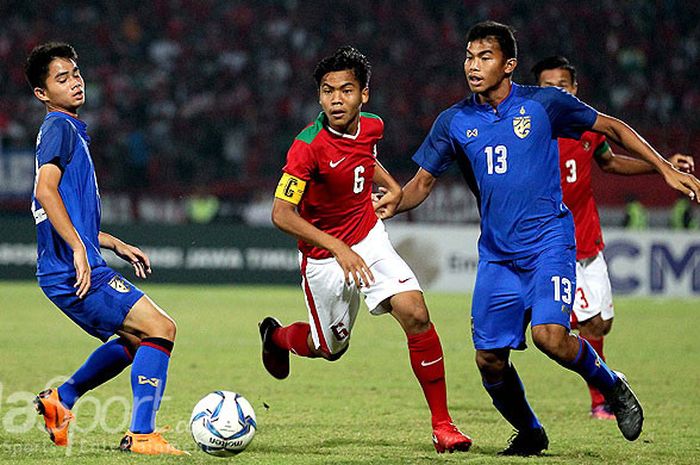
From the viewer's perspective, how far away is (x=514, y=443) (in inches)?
245

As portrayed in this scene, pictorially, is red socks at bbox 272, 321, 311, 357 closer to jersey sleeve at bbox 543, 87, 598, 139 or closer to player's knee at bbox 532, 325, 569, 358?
player's knee at bbox 532, 325, 569, 358

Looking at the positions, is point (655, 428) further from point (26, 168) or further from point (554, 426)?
point (26, 168)

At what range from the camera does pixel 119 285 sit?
19.9ft

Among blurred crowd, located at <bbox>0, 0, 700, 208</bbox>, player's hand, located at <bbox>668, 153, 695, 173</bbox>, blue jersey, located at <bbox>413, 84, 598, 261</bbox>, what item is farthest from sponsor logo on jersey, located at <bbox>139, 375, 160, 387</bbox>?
blurred crowd, located at <bbox>0, 0, 700, 208</bbox>

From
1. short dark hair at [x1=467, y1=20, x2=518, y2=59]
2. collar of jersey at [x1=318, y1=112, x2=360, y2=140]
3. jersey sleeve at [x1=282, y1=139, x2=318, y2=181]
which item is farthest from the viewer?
collar of jersey at [x1=318, y1=112, x2=360, y2=140]

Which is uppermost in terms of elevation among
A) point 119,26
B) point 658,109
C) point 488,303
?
point 119,26

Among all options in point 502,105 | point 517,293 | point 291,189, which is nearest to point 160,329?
point 291,189

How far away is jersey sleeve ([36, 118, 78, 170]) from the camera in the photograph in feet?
19.5

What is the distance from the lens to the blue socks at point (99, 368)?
6.42 m

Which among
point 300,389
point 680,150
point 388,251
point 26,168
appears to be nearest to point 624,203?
point 680,150

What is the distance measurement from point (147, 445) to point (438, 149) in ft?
7.54

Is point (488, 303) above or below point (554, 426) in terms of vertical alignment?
above

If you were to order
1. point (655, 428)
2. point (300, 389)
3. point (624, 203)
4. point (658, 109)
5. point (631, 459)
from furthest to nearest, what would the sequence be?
point (658, 109) < point (624, 203) < point (300, 389) < point (655, 428) < point (631, 459)

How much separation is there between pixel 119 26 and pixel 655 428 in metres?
20.4
